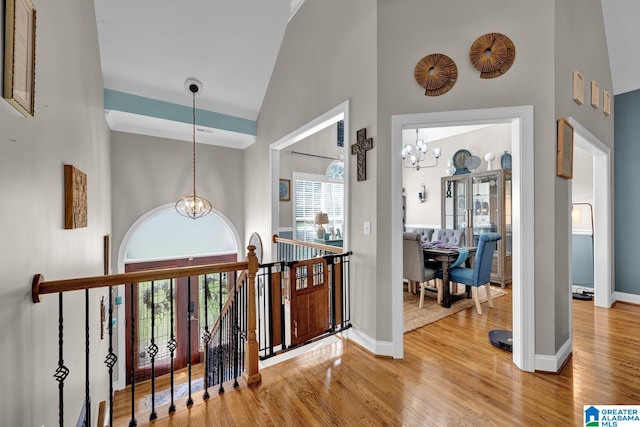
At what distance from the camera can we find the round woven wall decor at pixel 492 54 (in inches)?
88.0

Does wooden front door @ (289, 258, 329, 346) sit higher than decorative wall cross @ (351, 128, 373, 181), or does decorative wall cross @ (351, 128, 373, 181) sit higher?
decorative wall cross @ (351, 128, 373, 181)

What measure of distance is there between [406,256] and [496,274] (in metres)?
2.29

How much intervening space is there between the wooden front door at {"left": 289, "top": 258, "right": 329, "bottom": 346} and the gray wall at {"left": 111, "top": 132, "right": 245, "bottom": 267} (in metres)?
2.41

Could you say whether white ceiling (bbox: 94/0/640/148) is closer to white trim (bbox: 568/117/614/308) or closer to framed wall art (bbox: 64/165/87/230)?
white trim (bbox: 568/117/614/308)

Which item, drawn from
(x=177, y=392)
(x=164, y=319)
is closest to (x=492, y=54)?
(x=177, y=392)

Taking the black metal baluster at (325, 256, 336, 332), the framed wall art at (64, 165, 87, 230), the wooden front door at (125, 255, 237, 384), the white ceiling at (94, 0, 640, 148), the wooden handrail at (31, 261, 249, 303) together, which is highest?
the white ceiling at (94, 0, 640, 148)

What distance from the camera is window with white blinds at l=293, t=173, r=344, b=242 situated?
550 centimetres

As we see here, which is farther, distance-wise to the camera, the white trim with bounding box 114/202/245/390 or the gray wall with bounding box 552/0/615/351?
the white trim with bounding box 114/202/245/390

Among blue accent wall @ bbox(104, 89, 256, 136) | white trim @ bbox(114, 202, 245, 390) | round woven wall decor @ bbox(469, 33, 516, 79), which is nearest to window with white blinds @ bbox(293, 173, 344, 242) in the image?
blue accent wall @ bbox(104, 89, 256, 136)

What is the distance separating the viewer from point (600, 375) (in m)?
2.21

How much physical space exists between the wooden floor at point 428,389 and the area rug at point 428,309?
1.48 ft

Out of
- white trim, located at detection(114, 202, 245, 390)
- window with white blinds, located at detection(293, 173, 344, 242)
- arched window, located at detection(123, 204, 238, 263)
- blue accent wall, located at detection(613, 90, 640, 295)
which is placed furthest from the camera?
window with white blinds, located at detection(293, 173, 344, 242)

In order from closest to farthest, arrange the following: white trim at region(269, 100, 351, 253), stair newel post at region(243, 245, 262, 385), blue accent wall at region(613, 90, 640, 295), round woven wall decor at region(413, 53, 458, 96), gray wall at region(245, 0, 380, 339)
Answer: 1. stair newel post at region(243, 245, 262, 385)
2. round woven wall decor at region(413, 53, 458, 96)
3. gray wall at region(245, 0, 380, 339)
4. white trim at region(269, 100, 351, 253)
5. blue accent wall at region(613, 90, 640, 295)

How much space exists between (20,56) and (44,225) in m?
0.88
